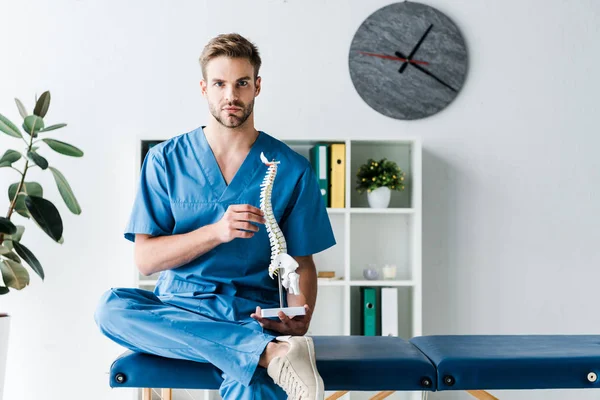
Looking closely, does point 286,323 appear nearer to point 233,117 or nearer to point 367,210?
point 233,117

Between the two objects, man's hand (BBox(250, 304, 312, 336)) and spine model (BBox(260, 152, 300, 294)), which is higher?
spine model (BBox(260, 152, 300, 294))

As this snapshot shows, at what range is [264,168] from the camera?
2.01m

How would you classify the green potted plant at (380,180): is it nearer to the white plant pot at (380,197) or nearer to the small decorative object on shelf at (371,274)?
the white plant pot at (380,197)

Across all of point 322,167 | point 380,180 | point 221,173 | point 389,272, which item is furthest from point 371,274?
point 221,173

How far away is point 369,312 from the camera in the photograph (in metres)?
2.99

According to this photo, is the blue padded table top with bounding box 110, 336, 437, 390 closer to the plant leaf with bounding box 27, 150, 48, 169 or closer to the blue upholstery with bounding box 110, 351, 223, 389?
the blue upholstery with bounding box 110, 351, 223, 389

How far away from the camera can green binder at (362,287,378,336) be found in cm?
298

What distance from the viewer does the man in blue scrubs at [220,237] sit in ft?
5.48

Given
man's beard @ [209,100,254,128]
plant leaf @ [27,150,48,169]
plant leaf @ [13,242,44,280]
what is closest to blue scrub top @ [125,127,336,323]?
man's beard @ [209,100,254,128]

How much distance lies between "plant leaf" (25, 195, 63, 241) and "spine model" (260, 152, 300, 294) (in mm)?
1146

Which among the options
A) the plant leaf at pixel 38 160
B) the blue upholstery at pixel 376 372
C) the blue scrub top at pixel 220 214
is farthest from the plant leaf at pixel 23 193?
the blue upholstery at pixel 376 372

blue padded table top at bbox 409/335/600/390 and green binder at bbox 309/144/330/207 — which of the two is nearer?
blue padded table top at bbox 409/335/600/390

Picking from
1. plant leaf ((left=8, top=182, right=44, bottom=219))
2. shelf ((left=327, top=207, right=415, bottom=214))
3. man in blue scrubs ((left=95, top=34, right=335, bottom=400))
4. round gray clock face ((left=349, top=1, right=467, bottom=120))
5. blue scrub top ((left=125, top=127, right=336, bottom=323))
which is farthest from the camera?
round gray clock face ((left=349, top=1, right=467, bottom=120))

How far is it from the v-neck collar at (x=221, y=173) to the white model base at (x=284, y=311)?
1.19ft
